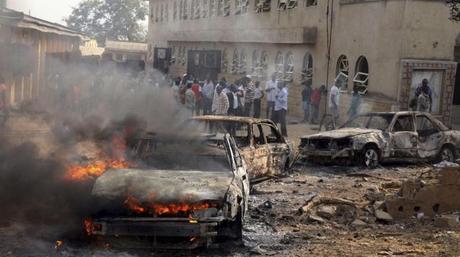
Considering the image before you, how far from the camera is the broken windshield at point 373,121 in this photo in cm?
1413

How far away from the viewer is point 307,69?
26094mm

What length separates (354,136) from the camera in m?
13.4

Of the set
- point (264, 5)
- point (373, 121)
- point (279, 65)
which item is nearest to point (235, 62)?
point (264, 5)

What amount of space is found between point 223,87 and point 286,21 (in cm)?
967

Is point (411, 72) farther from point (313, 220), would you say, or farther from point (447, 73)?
point (313, 220)

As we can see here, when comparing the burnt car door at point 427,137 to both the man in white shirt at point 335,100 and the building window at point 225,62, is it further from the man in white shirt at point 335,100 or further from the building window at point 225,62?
the building window at point 225,62

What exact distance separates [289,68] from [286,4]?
295 centimetres

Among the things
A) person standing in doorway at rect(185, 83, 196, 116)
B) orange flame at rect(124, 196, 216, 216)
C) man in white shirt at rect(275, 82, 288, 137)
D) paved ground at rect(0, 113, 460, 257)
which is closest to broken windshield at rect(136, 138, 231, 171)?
paved ground at rect(0, 113, 460, 257)

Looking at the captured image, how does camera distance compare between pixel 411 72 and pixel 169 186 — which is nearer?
pixel 169 186

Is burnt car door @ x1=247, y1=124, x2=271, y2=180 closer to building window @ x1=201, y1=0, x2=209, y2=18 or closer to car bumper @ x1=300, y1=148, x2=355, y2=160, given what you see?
car bumper @ x1=300, y1=148, x2=355, y2=160

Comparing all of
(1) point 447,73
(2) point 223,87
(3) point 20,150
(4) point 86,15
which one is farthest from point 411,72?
(4) point 86,15

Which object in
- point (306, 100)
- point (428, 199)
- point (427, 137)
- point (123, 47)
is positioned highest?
point (123, 47)

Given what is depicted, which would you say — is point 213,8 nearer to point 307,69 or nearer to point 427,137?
point 307,69

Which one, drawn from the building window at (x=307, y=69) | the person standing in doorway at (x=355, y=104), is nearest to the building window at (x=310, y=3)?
the building window at (x=307, y=69)
